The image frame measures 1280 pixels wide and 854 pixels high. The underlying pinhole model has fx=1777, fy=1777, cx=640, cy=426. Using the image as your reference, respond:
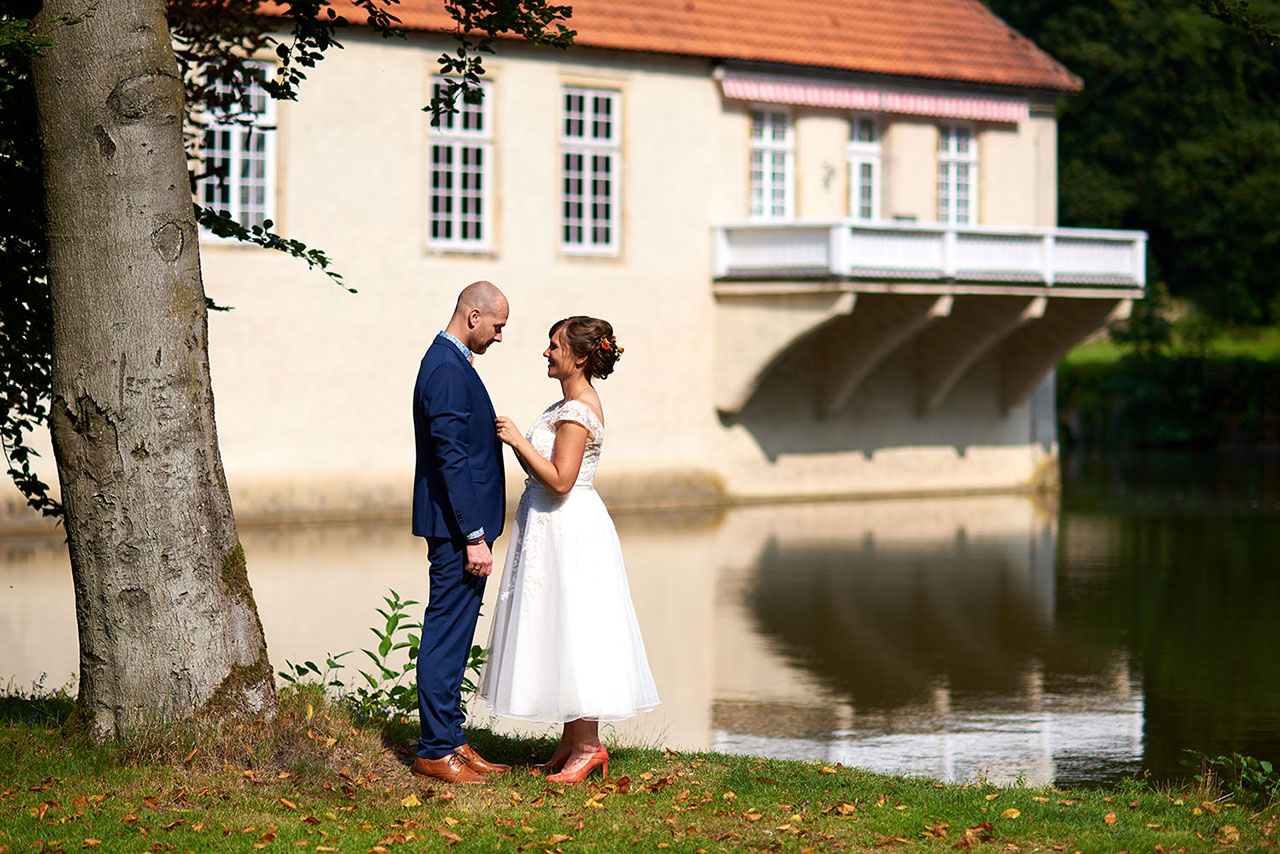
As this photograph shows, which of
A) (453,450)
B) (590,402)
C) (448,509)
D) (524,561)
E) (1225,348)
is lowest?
(524,561)

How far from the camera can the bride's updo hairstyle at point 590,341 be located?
24.7ft

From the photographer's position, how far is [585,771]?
296 inches

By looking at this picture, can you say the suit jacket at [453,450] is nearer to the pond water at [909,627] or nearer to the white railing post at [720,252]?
the pond water at [909,627]

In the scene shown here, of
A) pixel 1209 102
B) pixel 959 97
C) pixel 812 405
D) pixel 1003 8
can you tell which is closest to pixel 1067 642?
pixel 812 405

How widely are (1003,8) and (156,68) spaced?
2081 inches

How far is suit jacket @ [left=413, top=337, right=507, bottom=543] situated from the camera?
285 inches

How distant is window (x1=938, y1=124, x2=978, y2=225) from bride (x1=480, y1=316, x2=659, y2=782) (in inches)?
889

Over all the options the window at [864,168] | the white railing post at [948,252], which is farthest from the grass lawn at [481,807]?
the window at [864,168]

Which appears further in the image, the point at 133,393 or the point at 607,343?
A: the point at 607,343

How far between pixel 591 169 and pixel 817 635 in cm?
1341

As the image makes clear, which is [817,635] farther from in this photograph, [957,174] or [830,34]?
[957,174]

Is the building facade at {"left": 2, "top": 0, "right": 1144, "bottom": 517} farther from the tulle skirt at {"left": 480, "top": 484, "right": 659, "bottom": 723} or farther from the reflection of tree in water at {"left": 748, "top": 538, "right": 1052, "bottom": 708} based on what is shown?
the tulle skirt at {"left": 480, "top": 484, "right": 659, "bottom": 723}

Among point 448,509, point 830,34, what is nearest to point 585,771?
point 448,509

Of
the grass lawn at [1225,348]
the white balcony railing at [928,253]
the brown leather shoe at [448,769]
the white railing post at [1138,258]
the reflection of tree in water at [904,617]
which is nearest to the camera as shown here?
the brown leather shoe at [448,769]
